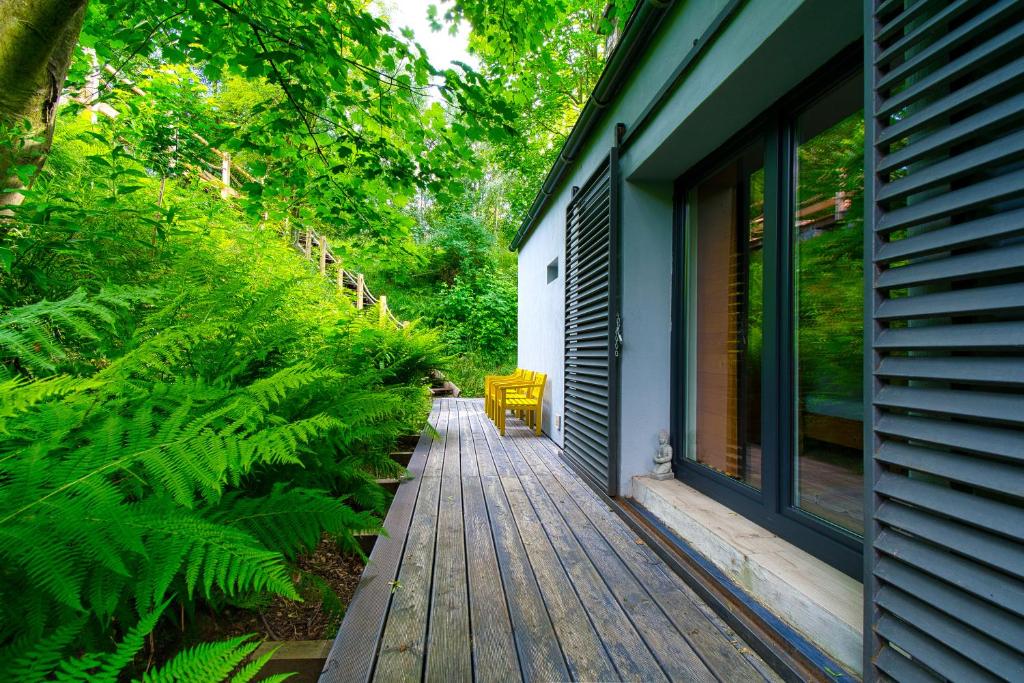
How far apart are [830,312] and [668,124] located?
1158 millimetres

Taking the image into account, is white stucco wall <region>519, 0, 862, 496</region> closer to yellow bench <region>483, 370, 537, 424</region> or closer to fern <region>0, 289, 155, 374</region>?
yellow bench <region>483, 370, 537, 424</region>

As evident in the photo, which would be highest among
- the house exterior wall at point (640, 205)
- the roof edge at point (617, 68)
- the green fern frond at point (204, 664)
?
the roof edge at point (617, 68)

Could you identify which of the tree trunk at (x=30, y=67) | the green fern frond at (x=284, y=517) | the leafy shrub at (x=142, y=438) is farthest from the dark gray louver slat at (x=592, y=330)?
the tree trunk at (x=30, y=67)

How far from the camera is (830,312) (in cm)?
154

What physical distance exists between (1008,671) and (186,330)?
5.91 ft

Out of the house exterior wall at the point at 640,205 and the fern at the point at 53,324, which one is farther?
the house exterior wall at the point at 640,205

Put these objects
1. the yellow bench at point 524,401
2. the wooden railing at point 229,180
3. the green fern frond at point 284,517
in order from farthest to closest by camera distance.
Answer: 1. the yellow bench at point 524,401
2. the wooden railing at point 229,180
3. the green fern frond at point 284,517

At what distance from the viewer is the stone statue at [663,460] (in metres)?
2.47

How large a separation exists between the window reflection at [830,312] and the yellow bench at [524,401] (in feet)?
10.5

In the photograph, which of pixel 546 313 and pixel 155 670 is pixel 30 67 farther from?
pixel 546 313

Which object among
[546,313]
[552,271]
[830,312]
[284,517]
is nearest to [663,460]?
[830,312]

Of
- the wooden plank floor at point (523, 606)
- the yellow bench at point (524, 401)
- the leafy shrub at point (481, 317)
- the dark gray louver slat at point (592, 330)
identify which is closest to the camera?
the wooden plank floor at point (523, 606)

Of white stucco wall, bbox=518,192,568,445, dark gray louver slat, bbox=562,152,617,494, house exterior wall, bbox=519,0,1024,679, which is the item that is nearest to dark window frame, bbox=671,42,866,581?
house exterior wall, bbox=519,0,1024,679

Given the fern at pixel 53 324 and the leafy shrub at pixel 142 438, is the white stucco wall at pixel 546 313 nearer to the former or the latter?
the leafy shrub at pixel 142 438
